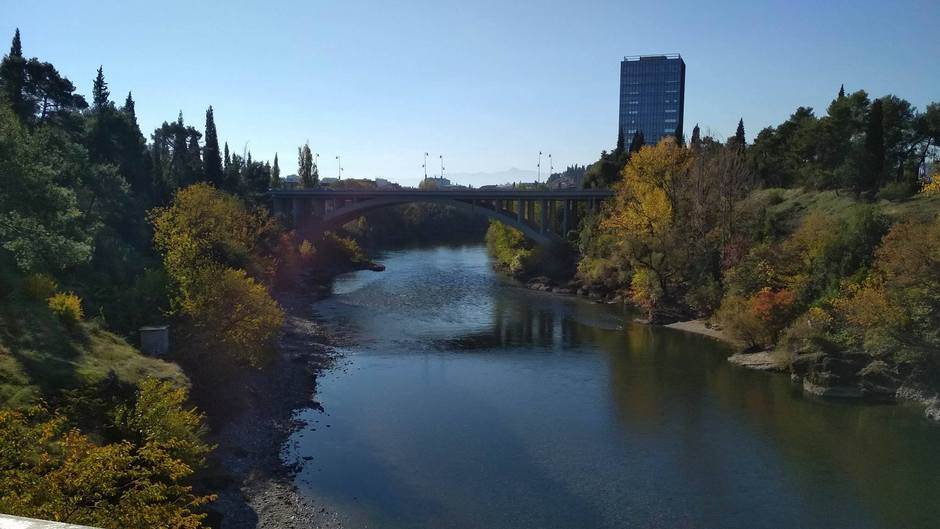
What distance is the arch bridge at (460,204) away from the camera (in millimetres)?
55278

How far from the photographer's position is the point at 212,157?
175 feet

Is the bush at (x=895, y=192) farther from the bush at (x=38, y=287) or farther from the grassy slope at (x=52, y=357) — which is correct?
the bush at (x=38, y=287)

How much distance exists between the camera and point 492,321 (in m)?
38.6

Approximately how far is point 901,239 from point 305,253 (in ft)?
147

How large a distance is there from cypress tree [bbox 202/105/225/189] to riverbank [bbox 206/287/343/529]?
28.2 metres

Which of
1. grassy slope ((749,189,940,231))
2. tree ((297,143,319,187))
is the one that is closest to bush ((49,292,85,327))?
grassy slope ((749,189,940,231))

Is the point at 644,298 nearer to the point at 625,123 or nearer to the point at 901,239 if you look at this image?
the point at 901,239

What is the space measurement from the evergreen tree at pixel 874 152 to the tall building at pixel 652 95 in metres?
95.0

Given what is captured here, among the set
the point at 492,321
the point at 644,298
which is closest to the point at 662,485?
the point at 492,321

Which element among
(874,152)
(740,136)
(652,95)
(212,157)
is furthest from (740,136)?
(652,95)

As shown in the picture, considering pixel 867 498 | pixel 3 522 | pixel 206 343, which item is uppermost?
pixel 3 522

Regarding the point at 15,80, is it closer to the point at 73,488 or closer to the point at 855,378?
the point at 73,488

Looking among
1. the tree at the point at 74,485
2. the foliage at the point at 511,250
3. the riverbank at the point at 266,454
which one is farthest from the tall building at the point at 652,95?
the tree at the point at 74,485

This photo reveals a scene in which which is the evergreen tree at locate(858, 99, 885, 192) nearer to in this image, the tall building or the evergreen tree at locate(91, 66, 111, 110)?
the evergreen tree at locate(91, 66, 111, 110)
